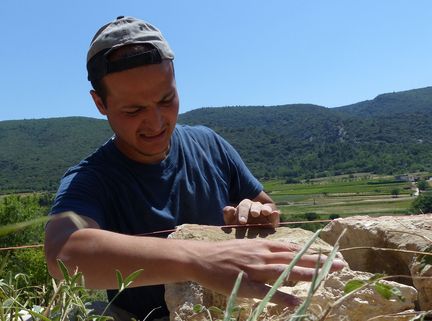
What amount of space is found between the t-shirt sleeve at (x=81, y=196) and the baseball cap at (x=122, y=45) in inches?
15.5

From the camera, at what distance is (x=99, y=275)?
1.55m

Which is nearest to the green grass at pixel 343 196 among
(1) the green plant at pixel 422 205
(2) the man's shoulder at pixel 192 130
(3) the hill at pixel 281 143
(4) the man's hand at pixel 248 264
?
(3) the hill at pixel 281 143

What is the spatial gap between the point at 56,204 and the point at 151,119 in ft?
1.56

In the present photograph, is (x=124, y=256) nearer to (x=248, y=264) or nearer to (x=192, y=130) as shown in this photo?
(x=248, y=264)

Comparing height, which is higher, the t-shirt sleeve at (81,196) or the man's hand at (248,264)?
the t-shirt sleeve at (81,196)

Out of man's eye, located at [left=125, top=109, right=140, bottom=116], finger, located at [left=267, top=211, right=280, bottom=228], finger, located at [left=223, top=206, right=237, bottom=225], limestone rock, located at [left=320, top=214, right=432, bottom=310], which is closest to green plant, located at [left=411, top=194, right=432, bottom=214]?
limestone rock, located at [left=320, top=214, right=432, bottom=310]

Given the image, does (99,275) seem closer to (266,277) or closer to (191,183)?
(266,277)

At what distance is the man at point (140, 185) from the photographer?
152 centimetres

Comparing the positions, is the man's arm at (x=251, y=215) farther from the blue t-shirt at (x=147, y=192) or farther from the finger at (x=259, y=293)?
the finger at (x=259, y=293)

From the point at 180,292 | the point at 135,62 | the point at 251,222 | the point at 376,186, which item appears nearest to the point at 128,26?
the point at 135,62

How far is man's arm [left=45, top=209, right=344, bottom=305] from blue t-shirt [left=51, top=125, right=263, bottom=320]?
0.40m

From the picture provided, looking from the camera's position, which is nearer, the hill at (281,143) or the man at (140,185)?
the man at (140,185)

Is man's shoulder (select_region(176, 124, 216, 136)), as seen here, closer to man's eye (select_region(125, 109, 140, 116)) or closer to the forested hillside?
man's eye (select_region(125, 109, 140, 116))

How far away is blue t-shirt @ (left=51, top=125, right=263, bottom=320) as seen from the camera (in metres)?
2.15
